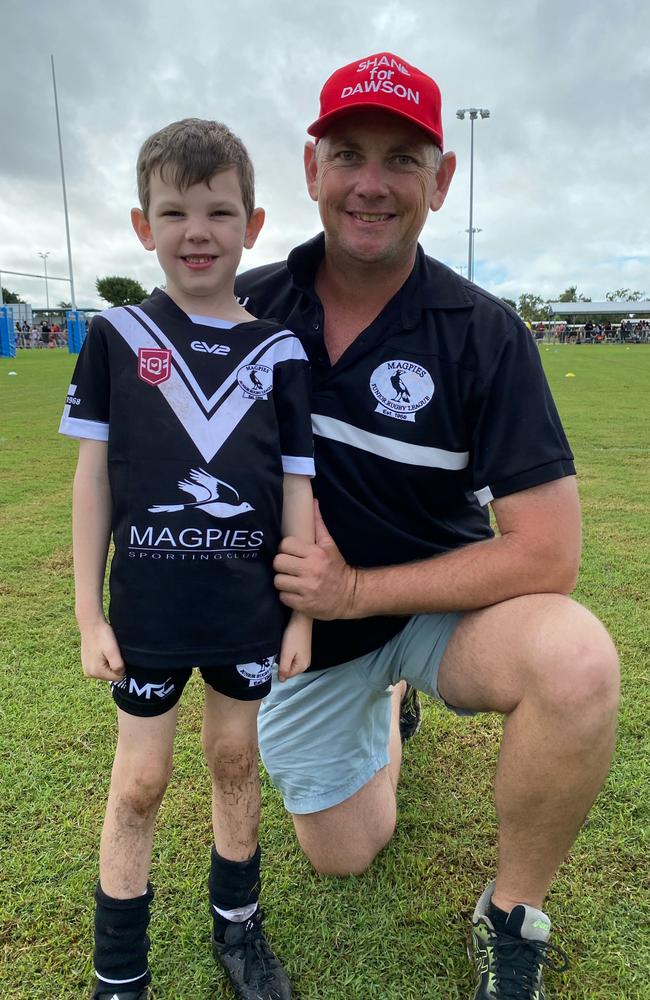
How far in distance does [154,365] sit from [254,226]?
0.52 metres

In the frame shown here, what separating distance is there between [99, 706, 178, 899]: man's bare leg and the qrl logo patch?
0.80 m

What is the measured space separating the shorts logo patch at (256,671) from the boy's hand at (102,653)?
281 mm

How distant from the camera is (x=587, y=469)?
7.32m

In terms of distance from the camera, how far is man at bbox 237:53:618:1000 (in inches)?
72.3

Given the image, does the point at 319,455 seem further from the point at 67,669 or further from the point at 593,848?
the point at 67,669

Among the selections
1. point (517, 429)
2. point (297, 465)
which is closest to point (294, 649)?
point (297, 465)

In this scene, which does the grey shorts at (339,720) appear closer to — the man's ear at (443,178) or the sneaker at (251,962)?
the sneaker at (251,962)

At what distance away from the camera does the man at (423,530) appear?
72.3 inches

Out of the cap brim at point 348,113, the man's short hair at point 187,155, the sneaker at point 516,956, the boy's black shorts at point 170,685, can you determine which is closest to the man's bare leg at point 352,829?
the sneaker at point 516,956

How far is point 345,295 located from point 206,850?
1801 millimetres

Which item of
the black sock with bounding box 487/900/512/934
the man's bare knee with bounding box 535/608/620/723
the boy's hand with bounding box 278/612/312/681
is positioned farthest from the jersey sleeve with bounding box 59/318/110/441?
the black sock with bounding box 487/900/512/934

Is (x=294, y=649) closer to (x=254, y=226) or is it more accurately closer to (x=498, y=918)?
(x=498, y=918)

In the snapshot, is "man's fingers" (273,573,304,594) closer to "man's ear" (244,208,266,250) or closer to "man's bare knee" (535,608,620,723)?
"man's bare knee" (535,608,620,723)

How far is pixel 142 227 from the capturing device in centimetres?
183
